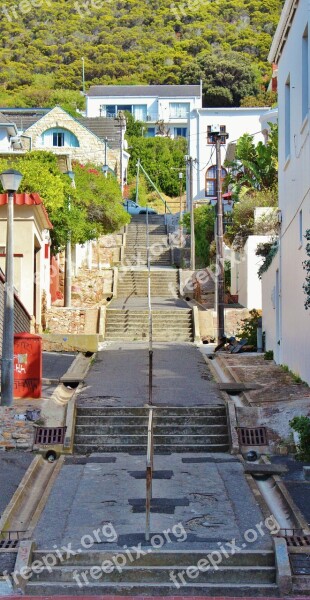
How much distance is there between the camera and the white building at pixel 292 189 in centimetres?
1677

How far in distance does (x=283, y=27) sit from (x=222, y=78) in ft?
245

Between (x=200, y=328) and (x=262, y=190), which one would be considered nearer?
(x=200, y=328)

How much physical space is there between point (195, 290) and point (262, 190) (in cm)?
507

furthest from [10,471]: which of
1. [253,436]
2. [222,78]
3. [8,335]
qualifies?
[222,78]

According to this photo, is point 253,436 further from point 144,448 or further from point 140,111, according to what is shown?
point 140,111

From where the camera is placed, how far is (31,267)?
86.6 ft

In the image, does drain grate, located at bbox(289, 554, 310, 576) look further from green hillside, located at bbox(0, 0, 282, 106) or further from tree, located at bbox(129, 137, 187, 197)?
green hillside, located at bbox(0, 0, 282, 106)

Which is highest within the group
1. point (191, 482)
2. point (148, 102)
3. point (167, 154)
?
point (148, 102)

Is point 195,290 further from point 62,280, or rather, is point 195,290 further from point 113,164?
point 113,164

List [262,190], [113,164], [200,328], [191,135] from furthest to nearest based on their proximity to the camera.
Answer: [191,135] < [113,164] < [262,190] < [200,328]

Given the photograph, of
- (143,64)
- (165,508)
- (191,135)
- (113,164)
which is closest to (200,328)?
(165,508)

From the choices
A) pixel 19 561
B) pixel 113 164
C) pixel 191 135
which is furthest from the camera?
pixel 191 135

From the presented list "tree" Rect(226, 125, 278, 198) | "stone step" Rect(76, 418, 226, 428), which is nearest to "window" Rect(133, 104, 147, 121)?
"tree" Rect(226, 125, 278, 198)

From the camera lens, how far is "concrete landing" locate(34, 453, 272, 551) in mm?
9195
